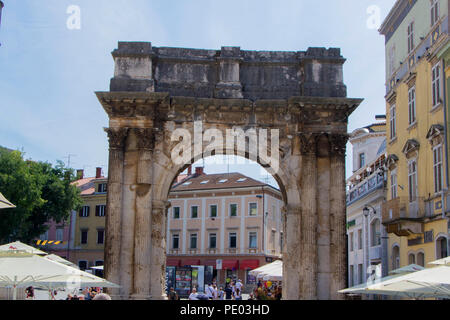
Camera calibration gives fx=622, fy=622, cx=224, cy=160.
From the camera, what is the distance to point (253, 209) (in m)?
53.7

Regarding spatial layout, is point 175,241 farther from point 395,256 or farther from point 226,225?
point 395,256

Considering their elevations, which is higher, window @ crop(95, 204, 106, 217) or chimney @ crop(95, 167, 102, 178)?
chimney @ crop(95, 167, 102, 178)

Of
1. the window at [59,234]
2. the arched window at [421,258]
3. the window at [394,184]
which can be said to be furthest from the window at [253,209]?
the arched window at [421,258]

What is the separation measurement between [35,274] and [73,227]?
48.6 meters

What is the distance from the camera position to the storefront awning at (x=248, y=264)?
51875mm

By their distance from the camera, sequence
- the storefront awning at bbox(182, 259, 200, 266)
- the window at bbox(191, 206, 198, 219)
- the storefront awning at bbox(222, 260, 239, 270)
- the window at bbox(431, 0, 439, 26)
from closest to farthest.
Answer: the window at bbox(431, 0, 439, 26) < the storefront awning at bbox(222, 260, 239, 270) < the storefront awning at bbox(182, 259, 200, 266) < the window at bbox(191, 206, 198, 219)

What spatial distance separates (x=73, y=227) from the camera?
5875 centimetres

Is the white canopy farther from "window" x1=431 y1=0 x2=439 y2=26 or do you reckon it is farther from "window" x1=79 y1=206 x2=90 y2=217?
"window" x1=79 y1=206 x2=90 y2=217

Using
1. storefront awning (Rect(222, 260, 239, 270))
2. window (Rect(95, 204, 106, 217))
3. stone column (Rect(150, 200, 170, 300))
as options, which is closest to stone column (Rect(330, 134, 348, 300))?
stone column (Rect(150, 200, 170, 300))

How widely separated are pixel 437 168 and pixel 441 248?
9.42ft

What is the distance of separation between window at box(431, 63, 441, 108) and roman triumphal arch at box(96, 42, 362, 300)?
4.48m

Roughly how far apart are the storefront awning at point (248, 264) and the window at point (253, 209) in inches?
158

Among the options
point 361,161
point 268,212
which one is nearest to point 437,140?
point 361,161

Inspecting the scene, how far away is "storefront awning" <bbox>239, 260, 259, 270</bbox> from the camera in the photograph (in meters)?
51.9
